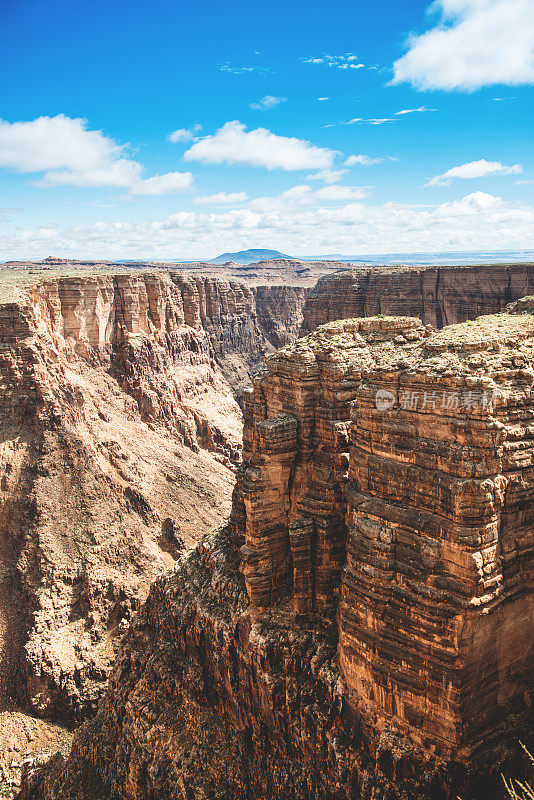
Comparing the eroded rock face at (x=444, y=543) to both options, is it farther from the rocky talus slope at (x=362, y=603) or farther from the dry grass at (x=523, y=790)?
the dry grass at (x=523, y=790)

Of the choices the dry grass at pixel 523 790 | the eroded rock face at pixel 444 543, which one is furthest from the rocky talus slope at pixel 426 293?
the dry grass at pixel 523 790

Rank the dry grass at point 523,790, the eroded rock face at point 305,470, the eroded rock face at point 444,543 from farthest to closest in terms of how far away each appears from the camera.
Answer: the eroded rock face at point 305,470, the eroded rock face at point 444,543, the dry grass at point 523,790

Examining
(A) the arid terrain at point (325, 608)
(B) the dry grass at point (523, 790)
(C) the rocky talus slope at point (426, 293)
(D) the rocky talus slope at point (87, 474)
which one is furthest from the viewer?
(C) the rocky talus slope at point (426, 293)

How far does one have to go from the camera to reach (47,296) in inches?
2758

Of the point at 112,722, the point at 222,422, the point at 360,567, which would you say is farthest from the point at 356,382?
the point at 222,422

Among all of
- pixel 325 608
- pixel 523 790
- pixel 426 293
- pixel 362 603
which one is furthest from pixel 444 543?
pixel 426 293

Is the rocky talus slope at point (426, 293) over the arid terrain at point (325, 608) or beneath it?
over

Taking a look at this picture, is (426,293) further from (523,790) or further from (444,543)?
(523,790)

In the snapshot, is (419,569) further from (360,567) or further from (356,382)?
(356,382)

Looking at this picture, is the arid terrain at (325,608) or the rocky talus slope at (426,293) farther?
the rocky talus slope at (426,293)

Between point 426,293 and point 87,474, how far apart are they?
205ft

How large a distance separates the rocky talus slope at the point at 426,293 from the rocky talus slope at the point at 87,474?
33.5 meters

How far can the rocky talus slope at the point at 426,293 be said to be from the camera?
7794 cm

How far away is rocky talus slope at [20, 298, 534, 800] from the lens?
18.4 metres
